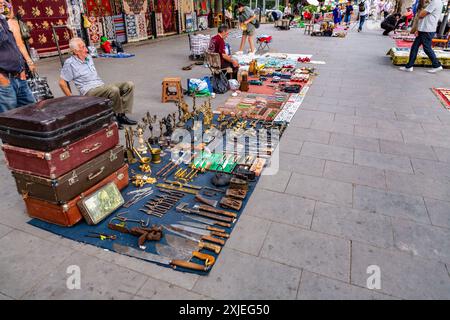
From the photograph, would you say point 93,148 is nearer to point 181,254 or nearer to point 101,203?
point 101,203

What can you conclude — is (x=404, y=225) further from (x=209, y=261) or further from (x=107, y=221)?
(x=107, y=221)

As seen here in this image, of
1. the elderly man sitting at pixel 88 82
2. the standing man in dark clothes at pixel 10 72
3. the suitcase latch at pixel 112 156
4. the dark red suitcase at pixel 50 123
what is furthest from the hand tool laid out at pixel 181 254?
the standing man in dark clothes at pixel 10 72

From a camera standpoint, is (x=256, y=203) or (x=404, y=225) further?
(x=256, y=203)

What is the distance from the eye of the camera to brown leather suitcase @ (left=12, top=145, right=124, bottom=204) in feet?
9.78

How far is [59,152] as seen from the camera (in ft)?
9.59

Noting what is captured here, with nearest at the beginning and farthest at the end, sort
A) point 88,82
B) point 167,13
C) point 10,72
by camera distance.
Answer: point 10,72 → point 88,82 → point 167,13

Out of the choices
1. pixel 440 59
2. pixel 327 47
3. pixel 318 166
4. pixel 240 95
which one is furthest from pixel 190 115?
pixel 327 47

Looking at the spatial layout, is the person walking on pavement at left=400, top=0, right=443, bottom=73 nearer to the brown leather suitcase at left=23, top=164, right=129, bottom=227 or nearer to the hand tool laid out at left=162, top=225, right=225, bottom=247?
the hand tool laid out at left=162, top=225, right=225, bottom=247

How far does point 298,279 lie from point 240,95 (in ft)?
18.9

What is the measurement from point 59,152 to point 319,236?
2722 millimetres

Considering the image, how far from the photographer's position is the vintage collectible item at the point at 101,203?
318 centimetres

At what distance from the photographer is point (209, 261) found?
2783 millimetres

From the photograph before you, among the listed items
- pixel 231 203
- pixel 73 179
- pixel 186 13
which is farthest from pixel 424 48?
pixel 186 13

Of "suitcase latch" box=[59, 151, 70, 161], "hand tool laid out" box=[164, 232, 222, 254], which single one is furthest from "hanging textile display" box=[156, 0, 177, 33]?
"hand tool laid out" box=[164, 232, 222, 254]
